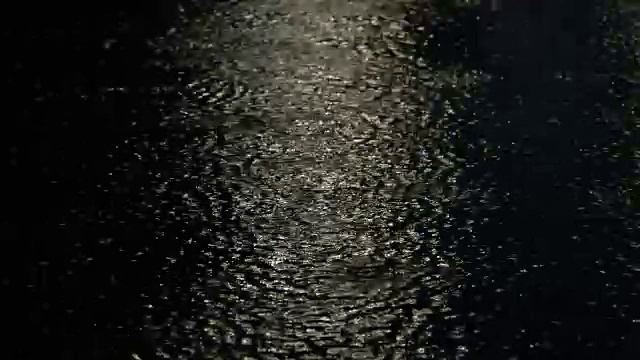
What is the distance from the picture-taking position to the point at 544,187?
329 centimetres

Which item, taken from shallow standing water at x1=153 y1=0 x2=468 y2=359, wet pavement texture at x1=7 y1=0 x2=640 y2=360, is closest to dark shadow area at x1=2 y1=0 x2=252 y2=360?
wet pavement texture at x1=7 y1=0 x2=640 y2=360

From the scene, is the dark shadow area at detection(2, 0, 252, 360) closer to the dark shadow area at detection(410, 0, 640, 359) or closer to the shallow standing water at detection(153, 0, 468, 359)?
the shallow standing water at detection(153, 0, 468, 359)

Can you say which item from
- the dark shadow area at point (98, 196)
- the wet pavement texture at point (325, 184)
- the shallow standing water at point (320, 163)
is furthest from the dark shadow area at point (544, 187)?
the dark shadow area at point (98, 196)

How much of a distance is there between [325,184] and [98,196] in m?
0.79

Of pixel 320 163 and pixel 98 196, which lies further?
pixel 320 163

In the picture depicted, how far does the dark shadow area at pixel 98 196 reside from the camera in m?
2.63

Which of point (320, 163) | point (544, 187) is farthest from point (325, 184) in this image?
point (544, 187)

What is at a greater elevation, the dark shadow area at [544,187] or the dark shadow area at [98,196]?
the dark shadow area at [544,187]

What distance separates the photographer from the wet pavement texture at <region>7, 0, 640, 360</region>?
2.60 m

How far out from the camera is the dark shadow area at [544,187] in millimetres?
2588

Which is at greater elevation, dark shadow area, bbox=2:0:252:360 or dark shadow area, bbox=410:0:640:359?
dark shadow area, bbox=410:0:640:359

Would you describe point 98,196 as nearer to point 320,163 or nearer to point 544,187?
point 320,163

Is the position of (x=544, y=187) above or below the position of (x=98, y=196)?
above

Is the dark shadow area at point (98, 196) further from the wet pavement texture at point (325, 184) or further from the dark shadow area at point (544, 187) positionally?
the dark shadow area at point (544, 187)
